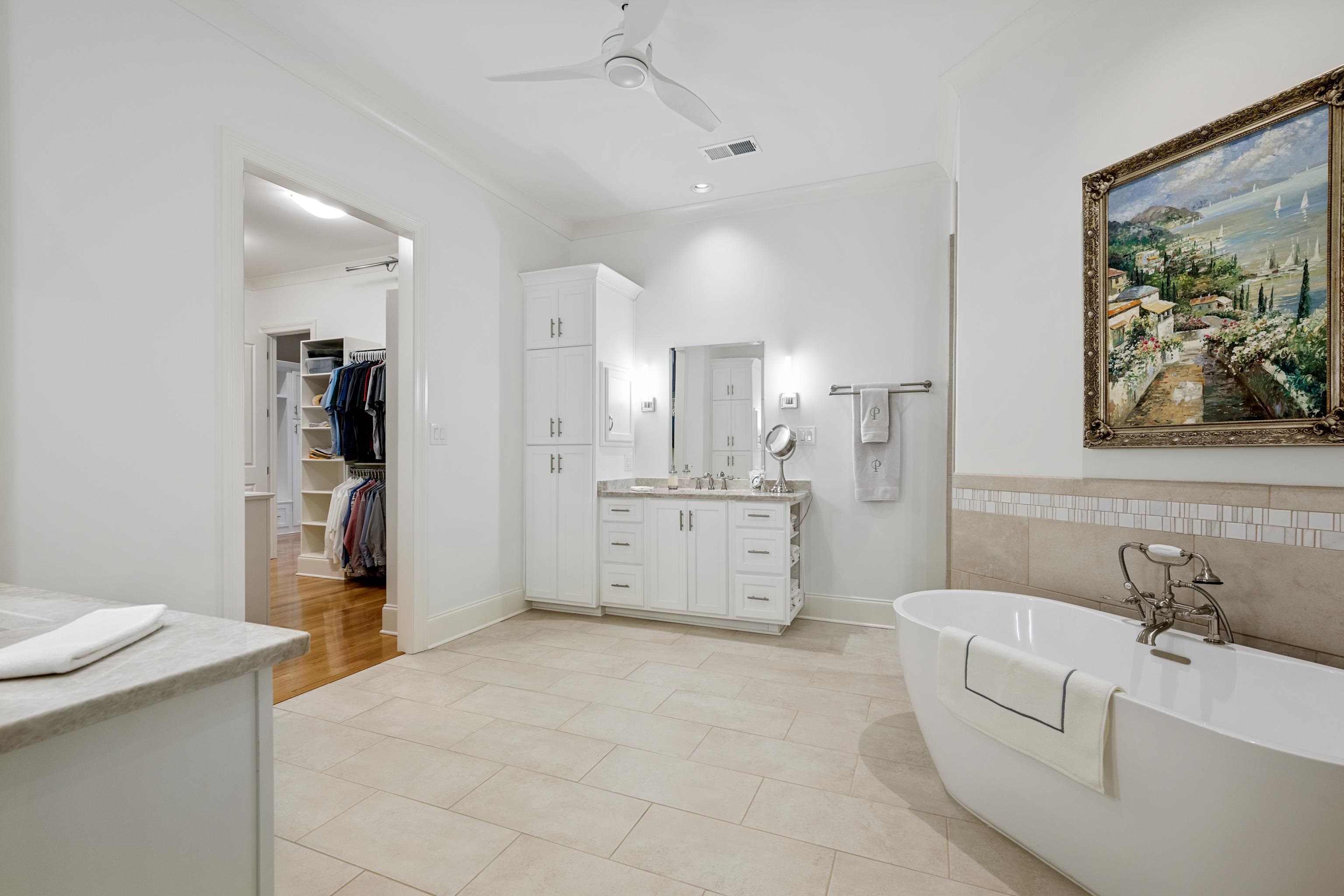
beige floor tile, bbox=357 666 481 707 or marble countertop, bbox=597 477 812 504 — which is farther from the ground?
marble countertop, bbox=597 477 812 504

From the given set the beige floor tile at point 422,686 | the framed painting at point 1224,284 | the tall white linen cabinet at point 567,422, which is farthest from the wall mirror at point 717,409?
the framed painting at point 1224,284

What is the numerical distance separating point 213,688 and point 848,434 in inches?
141

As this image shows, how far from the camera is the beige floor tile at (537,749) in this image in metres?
2.19

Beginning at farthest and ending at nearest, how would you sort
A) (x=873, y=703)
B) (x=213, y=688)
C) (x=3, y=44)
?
(x=873, y=703) < (x=3, y=44) < (x=213, y=688)

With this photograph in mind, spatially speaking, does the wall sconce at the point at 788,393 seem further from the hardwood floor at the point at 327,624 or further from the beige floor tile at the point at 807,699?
the hardwood floor at the point at 327,624

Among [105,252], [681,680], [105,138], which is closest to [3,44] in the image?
[105,138]

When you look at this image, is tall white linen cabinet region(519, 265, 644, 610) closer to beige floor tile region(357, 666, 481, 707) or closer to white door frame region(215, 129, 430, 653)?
white door frame region(215, 129, 430, 653)

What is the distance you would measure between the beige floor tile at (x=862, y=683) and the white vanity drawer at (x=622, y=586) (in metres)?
1.30

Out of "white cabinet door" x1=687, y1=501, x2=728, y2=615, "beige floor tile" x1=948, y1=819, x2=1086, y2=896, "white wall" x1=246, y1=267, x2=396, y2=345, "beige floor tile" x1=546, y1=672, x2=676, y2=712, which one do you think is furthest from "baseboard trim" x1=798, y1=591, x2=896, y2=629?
"white wall" x1=246, y1=267, x2=396, y2=345

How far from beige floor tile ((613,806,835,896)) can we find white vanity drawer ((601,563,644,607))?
7.03 ft

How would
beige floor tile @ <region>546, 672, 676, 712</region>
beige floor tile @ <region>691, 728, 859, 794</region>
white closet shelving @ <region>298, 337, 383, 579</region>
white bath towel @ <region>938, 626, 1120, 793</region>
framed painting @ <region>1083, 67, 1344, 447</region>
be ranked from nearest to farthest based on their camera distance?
1. white bath towel @ <region>938, 626, 1120, 793</region>
2. framed painting @ <region>1083, 67, 1344, 447</region>
3. beige floor tile @ <region>691, 728, 859, 794</region>
4. beige floor tile @ <region>546, 672, 676, 712</region>
5. white closet shelving @ <region>298, 337, 383, 579</region>

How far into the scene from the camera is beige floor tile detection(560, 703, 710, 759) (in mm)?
2346

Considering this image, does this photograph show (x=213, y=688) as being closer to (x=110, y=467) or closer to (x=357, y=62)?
(x=110, y=467)

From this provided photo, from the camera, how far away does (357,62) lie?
280cm
